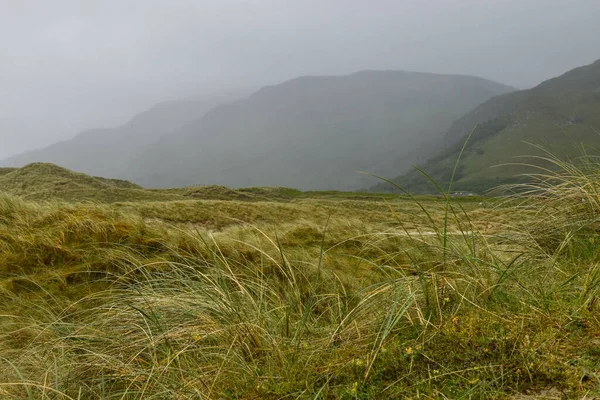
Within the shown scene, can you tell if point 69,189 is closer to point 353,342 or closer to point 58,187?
point 58,187

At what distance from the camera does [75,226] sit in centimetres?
604

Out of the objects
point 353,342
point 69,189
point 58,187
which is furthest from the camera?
point 58,187

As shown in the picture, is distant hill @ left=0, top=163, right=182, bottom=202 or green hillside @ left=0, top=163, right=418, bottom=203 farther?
green hillside @ left=0, top=163, right=418, bottom=203

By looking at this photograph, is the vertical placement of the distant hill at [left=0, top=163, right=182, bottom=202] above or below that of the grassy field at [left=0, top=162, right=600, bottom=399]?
above

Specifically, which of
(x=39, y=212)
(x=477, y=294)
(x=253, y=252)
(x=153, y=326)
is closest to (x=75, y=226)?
(x=39, y=212)

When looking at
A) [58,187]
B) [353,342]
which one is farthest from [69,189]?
[353,342]

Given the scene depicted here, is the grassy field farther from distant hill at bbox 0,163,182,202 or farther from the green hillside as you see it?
distant hill at bbox 0,163,182,202

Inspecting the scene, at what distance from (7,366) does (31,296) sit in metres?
1.78

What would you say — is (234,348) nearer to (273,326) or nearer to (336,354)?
(273,326)

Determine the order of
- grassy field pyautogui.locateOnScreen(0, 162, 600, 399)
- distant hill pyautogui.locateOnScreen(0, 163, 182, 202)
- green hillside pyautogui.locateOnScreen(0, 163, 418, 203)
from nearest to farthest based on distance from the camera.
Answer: grassy field pyautogui.locateOnScreen(0, 162, 600, 399)
distant hill pyautogui.locateOnScreen(0, 163, 182, 202)
green hillside pyautogui.locateOnScreen(0, 163, 418, 203)

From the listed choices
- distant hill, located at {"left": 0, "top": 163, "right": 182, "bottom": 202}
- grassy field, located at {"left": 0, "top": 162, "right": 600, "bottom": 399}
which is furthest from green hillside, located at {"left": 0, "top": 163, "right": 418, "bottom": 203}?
grassy field, located at {"left": 0, "top": 162, "right": 600, "bottom": 399}

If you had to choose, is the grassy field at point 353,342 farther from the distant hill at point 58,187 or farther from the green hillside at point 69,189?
the distant hill at point 58,187

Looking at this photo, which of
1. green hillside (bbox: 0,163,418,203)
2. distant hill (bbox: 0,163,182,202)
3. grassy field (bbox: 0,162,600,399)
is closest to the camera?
grassy field (bbox: 0,162,600,399)

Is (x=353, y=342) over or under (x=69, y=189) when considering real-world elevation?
under
